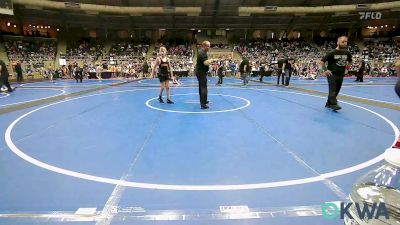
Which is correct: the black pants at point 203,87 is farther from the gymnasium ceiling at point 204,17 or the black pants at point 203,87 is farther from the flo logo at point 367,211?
the gymnasium ceiling at point 204,17

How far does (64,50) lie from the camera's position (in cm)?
3841

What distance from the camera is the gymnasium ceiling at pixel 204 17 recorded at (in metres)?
33.9

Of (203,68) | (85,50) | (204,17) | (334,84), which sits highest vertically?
(204,17)

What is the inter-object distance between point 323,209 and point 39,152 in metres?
4.34

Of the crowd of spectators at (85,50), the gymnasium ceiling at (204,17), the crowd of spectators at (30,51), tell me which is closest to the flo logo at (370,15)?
the gymnasium ceiling at (204,17)

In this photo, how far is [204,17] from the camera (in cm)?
3709

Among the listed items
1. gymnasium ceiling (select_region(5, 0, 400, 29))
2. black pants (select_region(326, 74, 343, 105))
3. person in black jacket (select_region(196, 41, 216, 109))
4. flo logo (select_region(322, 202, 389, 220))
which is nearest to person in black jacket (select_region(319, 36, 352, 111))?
black pants (select_region(326, 74, 343, 105))

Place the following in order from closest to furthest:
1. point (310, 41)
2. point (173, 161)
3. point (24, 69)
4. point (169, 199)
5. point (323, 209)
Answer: point (323, 209) < point (169, 199) < point (173, 161) < point (24, 69) < point (310, 41)

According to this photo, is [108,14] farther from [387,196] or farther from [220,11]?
[387,196]

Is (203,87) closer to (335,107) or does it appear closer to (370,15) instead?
(335,107)

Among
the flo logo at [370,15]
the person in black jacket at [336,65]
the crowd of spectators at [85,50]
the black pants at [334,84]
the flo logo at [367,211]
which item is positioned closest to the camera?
the flo logo at [367,211]

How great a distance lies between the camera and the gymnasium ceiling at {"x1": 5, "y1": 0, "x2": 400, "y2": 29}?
33938mm

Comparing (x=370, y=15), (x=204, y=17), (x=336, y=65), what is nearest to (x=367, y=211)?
(x=336, y=65)

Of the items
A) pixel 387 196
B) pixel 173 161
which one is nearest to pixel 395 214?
pixel 387 196
